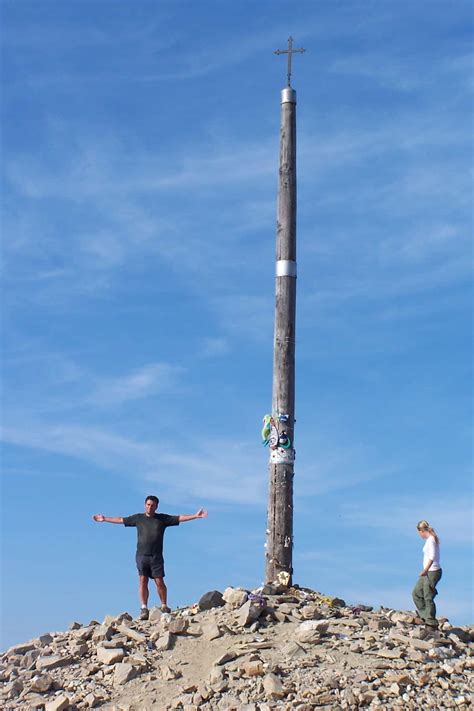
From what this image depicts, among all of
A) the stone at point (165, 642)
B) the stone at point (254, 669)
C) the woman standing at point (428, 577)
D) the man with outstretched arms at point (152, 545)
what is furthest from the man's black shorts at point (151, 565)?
the woman standing at point (428, 577)

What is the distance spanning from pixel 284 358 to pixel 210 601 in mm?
4401

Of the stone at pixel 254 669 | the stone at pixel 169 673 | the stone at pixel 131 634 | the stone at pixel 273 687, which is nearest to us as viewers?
the stone at pixel 273 687

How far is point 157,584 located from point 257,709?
4599 mm

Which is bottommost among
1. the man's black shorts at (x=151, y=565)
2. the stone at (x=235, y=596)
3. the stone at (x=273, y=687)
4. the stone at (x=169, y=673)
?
the stone at (x=273, y=687)

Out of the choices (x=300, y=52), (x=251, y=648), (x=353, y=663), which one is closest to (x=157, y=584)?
(x=251, y=648)

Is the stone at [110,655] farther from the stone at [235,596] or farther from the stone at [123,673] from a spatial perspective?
the stone at [235,596]

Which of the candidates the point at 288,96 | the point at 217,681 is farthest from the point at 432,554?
the point at 288,96

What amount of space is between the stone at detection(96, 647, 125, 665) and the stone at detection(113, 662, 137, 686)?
35 centimetres

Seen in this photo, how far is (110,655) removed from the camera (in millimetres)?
13703

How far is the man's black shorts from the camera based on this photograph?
1611cm

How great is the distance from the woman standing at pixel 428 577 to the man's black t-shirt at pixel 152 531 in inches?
165

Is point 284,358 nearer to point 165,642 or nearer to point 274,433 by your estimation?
point 274,433

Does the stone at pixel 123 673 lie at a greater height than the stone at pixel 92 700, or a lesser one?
greater

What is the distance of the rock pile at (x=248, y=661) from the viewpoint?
1229cm
